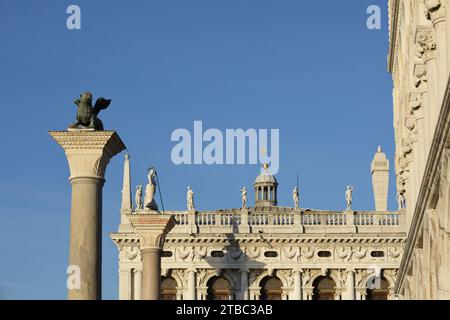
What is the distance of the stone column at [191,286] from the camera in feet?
250

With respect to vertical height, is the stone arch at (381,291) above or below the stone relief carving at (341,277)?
below

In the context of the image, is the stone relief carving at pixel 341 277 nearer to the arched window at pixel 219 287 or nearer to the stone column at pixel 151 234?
the arched window at pixel 219 287

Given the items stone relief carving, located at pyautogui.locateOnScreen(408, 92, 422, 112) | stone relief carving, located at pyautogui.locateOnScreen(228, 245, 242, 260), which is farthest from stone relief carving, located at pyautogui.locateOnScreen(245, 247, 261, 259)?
stone relief carving, located at pyautogui.locateOnScreen(408, 92, 422, 112)

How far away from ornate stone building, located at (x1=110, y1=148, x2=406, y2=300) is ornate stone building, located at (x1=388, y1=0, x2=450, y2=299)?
95.8 ft

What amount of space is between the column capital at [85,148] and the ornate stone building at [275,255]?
45776 mm

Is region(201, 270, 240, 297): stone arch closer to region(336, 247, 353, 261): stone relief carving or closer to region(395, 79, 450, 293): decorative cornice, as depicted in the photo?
region(336, 247, 353, 261): stone relief carving

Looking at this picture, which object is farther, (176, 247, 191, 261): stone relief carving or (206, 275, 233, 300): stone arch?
(206, 275, 233, 300): stone arch

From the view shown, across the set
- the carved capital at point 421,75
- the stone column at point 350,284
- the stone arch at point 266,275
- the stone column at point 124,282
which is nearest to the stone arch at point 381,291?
the stone column at point 350,284

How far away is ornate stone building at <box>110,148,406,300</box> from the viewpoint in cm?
7644

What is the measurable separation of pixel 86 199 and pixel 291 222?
49.1 meters

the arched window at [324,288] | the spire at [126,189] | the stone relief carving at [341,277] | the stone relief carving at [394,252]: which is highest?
the spire at [126,189]

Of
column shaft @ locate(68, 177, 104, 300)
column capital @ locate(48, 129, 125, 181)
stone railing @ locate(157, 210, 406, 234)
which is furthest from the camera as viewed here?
stone railing @ locate(157, 210, 406, 234)
